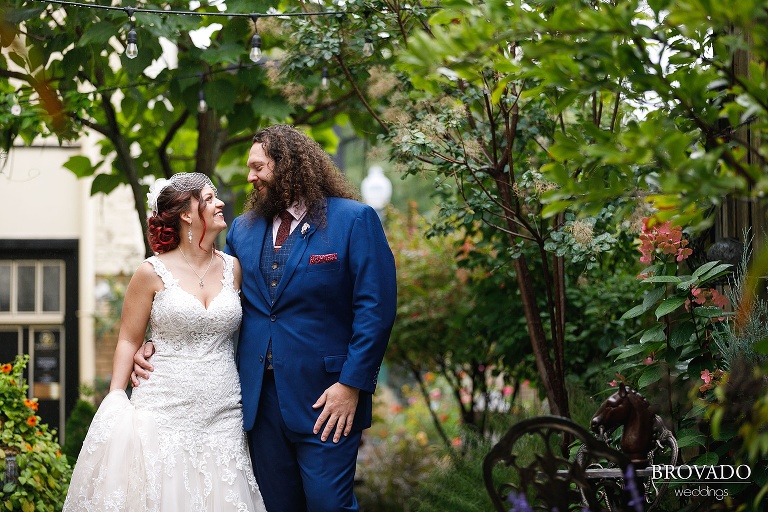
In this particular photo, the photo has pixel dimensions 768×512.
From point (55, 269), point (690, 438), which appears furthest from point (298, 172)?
point (55, 269)

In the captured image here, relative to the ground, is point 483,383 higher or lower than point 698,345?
lower

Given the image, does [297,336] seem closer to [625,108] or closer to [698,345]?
[698,345]

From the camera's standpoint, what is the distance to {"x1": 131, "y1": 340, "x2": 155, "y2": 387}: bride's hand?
11.8 ft

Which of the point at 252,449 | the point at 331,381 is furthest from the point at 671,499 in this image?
the point at 252,449

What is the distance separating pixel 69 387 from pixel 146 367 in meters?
6.38

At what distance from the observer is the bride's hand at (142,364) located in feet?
11.8

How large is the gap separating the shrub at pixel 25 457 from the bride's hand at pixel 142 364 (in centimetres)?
109

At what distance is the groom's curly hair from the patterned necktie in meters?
0.03

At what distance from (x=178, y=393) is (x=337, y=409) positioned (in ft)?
2.06

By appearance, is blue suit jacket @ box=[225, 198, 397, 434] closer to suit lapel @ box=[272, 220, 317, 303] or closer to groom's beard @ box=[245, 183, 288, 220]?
suit lapel @ box=[272, 220, 317, 303]

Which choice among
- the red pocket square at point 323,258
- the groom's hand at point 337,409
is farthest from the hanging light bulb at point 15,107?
the groom's hand at point 337,409

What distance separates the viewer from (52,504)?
14.6ft

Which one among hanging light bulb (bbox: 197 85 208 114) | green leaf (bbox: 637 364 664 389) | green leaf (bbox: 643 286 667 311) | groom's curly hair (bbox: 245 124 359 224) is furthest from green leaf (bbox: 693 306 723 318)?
hanging light bulb (bbox: 197 85 208 114)

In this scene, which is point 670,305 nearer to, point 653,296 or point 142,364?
point 653,296
